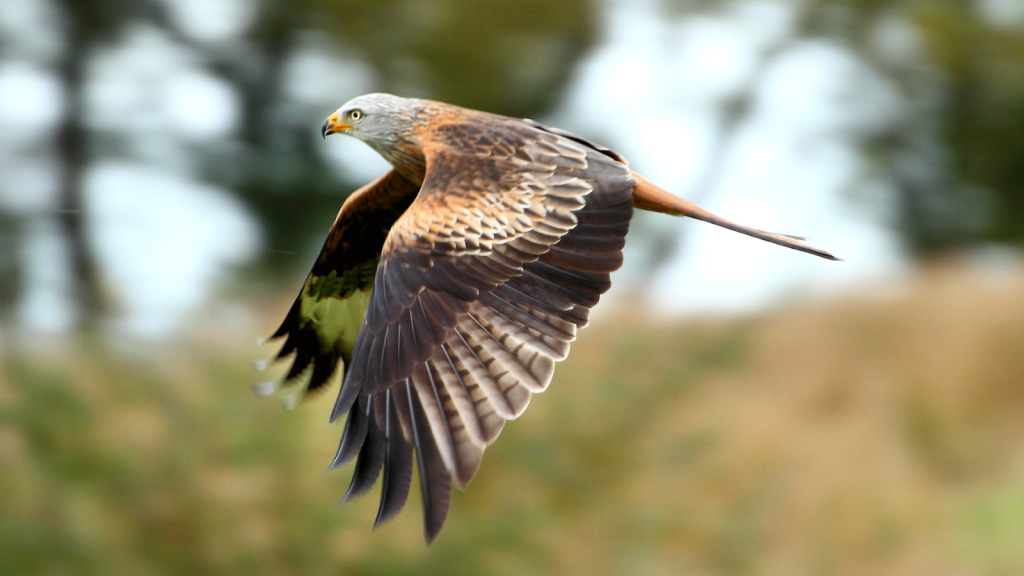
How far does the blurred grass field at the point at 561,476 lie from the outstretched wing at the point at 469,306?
3.20 m

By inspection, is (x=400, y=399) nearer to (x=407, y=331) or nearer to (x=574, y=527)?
(x=407, y=331)

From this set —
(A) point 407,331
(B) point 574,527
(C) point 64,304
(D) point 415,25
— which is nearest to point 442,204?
(A) point 407,331

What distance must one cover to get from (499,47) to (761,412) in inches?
289

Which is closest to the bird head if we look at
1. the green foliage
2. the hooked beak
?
the hooked beak

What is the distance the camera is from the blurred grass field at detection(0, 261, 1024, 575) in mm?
6512

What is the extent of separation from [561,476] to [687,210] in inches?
147

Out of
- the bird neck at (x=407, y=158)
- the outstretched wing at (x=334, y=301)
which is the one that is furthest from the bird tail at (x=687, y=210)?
the outstretched wing at (x=334, y=301)

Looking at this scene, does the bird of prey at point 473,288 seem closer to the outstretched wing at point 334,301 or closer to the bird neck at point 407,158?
the bird neck at point 407,158

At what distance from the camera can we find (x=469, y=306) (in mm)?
3791

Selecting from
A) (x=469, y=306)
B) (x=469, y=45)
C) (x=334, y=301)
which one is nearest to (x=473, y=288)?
(x=469, y=306)

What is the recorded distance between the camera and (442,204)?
386 cm

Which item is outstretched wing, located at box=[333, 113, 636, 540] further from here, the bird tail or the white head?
the white head

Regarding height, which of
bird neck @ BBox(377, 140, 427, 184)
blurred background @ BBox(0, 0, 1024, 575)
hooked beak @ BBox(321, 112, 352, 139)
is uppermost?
hooked beak @ BBox(321, 112, 352, 139)

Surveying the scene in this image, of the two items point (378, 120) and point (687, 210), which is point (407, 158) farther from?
point (687, 210)
